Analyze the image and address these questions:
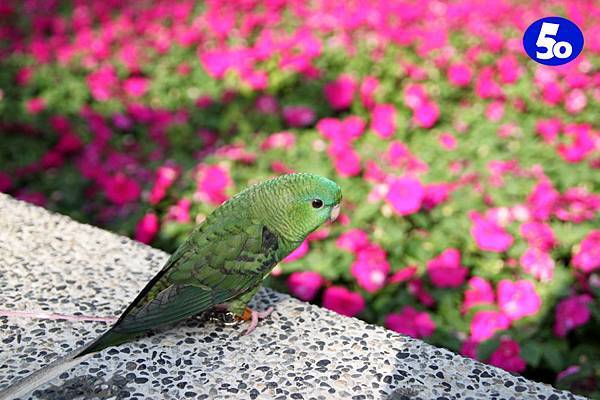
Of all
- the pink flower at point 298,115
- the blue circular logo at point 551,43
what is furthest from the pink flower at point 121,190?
the blue circular logo at point 551,43

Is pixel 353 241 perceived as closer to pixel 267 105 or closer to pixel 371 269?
pixel 371 269

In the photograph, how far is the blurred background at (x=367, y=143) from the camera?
2.06 metres

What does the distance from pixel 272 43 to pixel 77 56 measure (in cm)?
130

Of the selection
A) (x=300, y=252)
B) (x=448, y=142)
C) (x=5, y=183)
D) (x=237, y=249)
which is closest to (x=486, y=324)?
(x=300, y=252)

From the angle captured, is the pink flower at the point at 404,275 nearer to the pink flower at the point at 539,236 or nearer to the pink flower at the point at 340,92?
the pink flower at the point at 539,236

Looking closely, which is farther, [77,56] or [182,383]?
[77,56]

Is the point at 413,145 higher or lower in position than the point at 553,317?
higher

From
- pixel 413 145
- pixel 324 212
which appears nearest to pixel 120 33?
pixel 413 145

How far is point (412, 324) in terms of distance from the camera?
2000 mm

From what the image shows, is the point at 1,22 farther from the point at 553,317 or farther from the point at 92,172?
the point at 553,317

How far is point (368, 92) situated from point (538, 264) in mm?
1306

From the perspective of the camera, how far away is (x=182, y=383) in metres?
1.30

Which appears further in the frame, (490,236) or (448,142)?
(448,142)

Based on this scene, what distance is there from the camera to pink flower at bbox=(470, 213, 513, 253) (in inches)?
84.0
